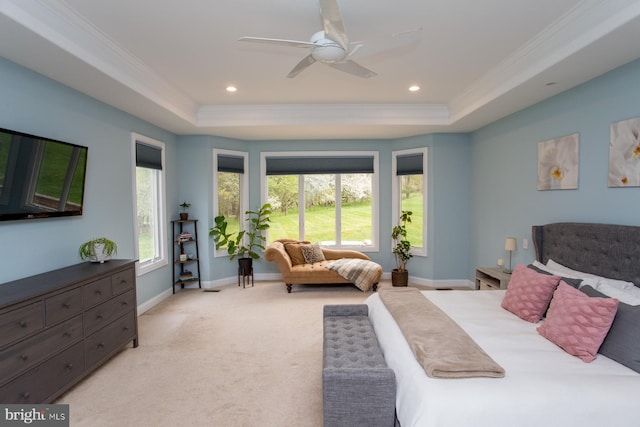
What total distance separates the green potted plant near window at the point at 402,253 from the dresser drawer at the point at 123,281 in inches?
157

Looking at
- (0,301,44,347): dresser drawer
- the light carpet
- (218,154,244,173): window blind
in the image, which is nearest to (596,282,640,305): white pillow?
the light carpet

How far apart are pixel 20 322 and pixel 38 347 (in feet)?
0.83

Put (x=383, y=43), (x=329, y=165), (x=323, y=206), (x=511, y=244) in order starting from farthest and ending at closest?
(x=323, y=206), (x=329, y=165), (x=511, y=244), (x=383, y=43)

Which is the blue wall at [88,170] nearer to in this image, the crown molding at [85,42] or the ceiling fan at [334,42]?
the crown molding at [85,42]

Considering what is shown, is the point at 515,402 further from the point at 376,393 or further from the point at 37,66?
the point at 37,66

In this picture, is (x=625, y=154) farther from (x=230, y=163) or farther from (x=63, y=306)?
(x=230, y=163)

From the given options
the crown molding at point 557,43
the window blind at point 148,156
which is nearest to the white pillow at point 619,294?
the crown molding at point 557,43

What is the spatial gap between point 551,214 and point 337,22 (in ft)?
10.5

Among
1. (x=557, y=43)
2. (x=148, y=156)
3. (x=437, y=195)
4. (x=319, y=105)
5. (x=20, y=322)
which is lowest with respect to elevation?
(x=20, y=322)

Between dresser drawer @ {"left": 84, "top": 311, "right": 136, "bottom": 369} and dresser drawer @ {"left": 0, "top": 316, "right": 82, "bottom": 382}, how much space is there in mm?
191

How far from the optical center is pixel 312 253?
5867mm

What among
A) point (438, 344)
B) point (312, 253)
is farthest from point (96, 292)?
point (312, 253)

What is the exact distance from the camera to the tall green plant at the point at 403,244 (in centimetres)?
570

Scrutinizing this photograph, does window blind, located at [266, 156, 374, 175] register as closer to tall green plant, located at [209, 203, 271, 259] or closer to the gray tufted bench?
tall green plant, located at [209, 203, 271, 259]
